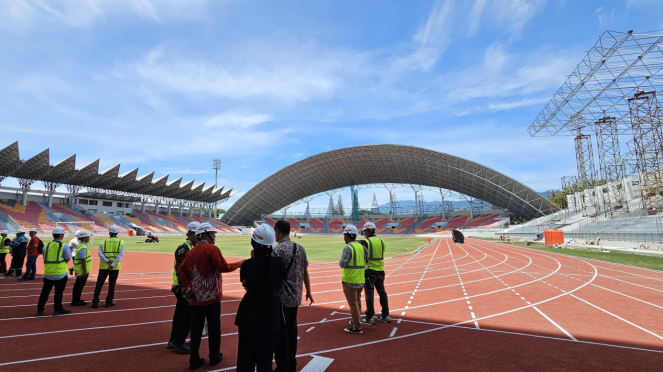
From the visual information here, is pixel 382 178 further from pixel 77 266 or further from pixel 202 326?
pixel 202 326

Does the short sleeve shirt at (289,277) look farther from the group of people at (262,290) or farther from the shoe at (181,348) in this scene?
the shoe at (181,348)

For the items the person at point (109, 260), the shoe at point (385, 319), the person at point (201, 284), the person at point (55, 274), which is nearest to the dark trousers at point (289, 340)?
the person at point (201, 284)

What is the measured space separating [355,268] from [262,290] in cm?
269

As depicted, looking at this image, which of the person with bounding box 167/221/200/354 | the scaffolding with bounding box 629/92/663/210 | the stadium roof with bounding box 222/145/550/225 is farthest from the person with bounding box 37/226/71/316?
the stadium roof with bounding box 222/145/550/225

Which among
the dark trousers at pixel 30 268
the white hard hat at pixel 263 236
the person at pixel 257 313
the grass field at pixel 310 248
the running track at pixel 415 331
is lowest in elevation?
the grass field at pixel 310 248

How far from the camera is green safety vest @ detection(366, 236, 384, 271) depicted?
620 centimetres

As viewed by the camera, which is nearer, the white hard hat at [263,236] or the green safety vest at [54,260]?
the white hard hat at [263,236]

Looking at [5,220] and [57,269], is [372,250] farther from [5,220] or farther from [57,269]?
[5,220]

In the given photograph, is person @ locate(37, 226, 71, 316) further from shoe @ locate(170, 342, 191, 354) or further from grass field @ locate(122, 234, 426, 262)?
grass field @ locate(122, 234, 426, 262)

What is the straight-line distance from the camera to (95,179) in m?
51.4

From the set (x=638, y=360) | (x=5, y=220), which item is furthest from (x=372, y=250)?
(x=5, y=220)

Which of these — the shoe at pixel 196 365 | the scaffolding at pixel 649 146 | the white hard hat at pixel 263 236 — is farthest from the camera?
the scaffolding at pixel 649 146

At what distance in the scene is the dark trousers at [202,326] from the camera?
4008 millimetres

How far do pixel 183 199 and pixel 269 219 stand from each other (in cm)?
2063
